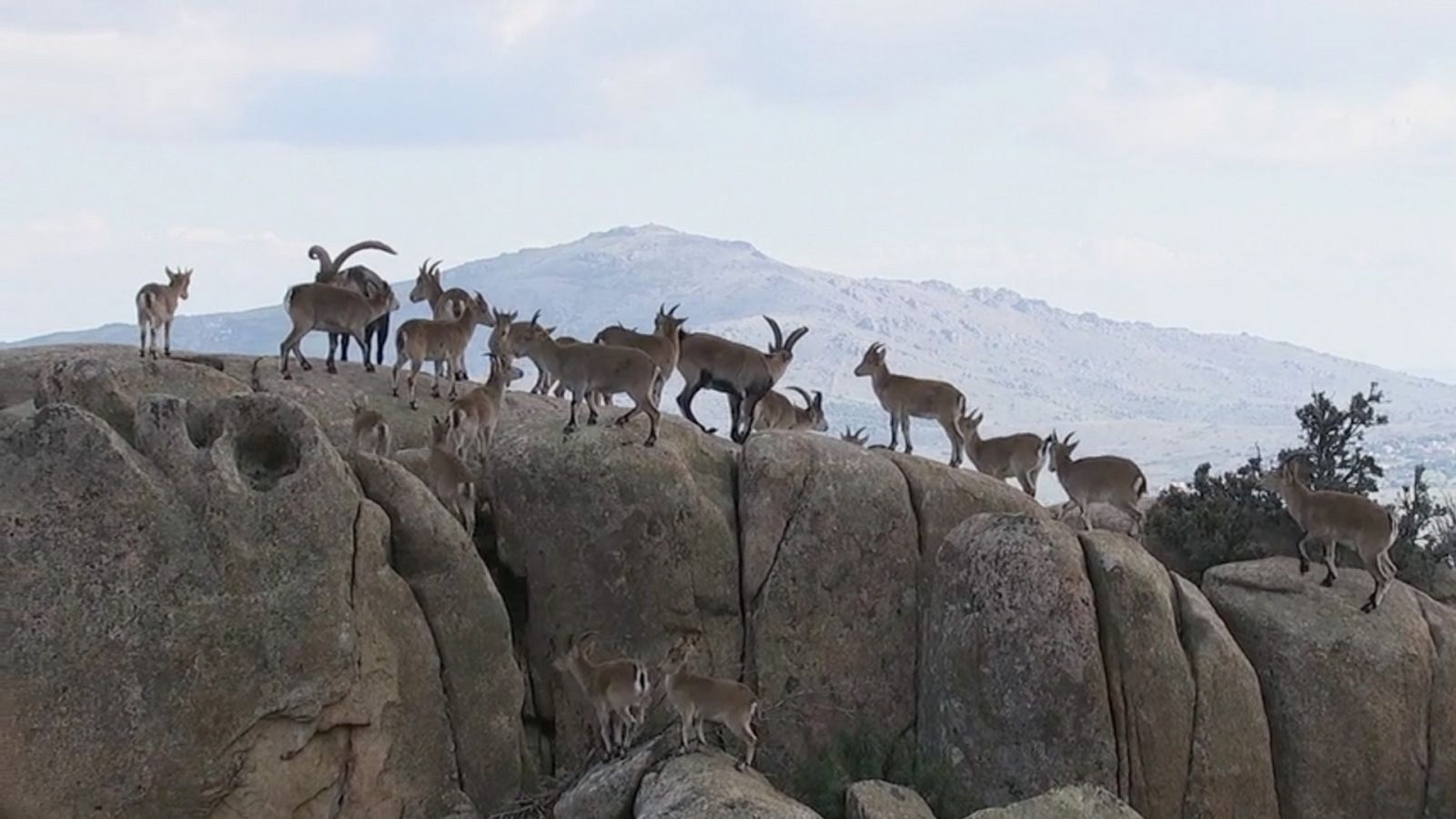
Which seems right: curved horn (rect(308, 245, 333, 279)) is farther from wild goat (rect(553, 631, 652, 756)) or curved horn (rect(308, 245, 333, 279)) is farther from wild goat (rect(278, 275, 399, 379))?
wild goat (rect(553, 631, 652, 756))

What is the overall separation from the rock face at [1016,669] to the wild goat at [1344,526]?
3.43 m

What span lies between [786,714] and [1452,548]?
1181 cm

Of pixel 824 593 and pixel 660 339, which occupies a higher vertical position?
pixel 660 339

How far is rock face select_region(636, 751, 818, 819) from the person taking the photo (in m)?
13.8

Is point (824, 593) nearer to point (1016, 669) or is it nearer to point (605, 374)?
point (1016, 669)

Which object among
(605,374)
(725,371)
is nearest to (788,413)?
(725,371)

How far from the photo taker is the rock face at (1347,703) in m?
18.4

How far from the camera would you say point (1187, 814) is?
17594 millimetres

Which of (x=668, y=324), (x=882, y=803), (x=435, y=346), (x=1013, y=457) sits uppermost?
(x=668, y=324)

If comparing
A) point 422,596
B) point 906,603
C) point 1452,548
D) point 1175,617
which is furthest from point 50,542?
point 1452,548

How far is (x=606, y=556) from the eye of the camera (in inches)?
717

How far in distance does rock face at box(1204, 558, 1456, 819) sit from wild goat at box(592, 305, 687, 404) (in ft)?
24.0

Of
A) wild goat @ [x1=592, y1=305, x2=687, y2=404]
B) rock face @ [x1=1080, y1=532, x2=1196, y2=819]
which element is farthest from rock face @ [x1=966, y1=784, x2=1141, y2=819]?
wild goat @ [x1=592, y1=305, x2=687, y2=404]

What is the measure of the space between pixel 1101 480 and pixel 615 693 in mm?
8043
